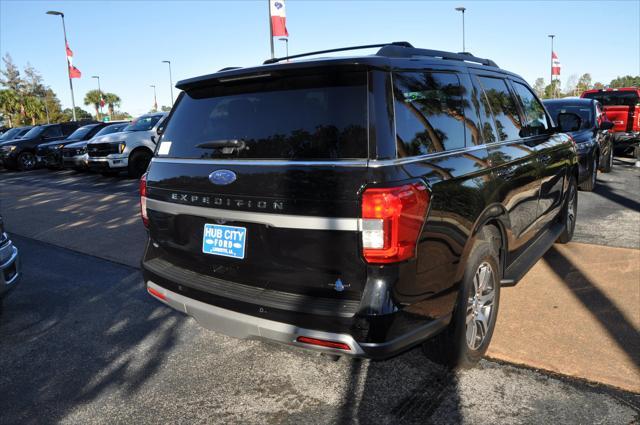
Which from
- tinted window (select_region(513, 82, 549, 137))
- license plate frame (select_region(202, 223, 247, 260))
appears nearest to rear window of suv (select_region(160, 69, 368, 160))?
license plate frame (select_region(202, 223, 247, 260))

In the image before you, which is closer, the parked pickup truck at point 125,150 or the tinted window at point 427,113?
the tinted window at point 427,113

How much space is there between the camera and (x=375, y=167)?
2314mm

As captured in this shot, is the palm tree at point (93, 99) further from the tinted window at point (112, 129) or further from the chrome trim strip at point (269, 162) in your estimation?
the chrome trim strip at point (269, 162)

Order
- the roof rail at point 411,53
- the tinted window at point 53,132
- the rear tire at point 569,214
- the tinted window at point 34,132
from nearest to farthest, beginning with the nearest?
the roof rail at point 411,53
the rear tire at point 569,214
the tinted window at point 34,132
the tinted window at point 53,132

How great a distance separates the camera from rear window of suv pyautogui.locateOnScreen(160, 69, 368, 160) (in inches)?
96.4

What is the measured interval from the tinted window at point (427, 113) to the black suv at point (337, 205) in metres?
0.01

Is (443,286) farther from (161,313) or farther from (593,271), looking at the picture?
(593,271)

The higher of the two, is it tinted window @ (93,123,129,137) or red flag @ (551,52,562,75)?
red flag @ (551,52,562,75)

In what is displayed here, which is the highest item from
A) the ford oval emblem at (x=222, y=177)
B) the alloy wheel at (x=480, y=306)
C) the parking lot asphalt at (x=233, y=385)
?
the ford oval emblem at (x=222, y=177)

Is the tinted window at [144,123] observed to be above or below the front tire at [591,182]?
above

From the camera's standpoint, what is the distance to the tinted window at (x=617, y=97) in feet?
46.3

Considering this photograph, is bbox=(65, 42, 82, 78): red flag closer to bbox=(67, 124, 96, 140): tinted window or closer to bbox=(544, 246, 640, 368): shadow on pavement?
bbox=(67, 124, 96, 140): tinted window

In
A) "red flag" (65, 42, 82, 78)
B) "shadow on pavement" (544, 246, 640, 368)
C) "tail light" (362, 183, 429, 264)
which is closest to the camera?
"tail light" (362, 183, 429, 264)

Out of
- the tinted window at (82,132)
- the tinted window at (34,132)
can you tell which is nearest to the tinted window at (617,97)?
the tinted window at (82,132)
